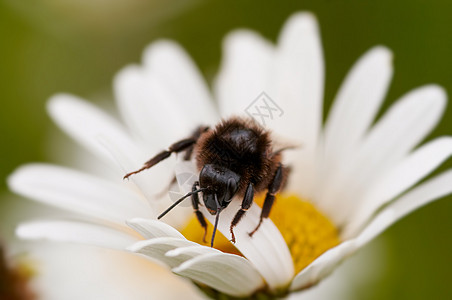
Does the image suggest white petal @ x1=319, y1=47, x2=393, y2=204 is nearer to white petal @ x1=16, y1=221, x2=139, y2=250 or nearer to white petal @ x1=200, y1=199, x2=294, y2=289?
white petal @ x1=200, y1=199, x2=294, y2=289

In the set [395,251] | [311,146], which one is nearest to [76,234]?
[311,146]

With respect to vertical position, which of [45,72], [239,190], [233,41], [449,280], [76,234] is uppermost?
[45,72]

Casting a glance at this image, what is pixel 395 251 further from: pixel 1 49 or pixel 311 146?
pixel 1 49

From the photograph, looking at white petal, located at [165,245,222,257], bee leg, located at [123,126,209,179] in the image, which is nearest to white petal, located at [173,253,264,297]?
white petal, located at [165,245,222,257]

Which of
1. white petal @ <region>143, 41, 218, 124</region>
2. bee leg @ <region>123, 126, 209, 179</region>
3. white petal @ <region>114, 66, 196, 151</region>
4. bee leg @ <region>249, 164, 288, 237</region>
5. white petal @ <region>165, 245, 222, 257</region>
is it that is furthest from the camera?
white petal @ <region>143, 41, 218, 124</region>

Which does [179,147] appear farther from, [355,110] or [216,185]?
[355,110]
